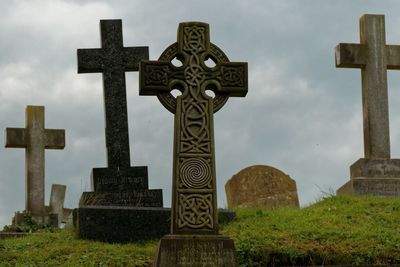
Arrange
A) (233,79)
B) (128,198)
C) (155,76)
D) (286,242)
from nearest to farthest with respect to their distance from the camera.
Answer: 1. (155,76)
2. (233,79)
3. (286,242)
4. (128,198)

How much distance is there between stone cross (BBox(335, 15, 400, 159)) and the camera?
1573 cm

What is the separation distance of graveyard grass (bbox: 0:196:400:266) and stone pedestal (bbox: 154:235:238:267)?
85 cm

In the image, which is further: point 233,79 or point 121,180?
point 121,180

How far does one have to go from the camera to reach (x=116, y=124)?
48.9 feet

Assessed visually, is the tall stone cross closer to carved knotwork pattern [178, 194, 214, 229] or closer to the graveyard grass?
the graveyard grass

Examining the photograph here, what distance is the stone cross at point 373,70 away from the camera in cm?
1573

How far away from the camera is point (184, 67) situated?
1022 cm

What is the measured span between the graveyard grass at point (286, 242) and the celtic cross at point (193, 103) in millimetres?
990

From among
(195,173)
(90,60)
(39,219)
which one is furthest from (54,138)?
(195,173)

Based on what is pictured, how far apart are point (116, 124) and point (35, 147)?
12.8ft

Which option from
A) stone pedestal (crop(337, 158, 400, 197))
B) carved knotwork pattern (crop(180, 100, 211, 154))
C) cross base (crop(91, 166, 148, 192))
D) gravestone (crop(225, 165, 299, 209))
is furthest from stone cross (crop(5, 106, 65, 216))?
carved knotwork pattern (crop(180, 100, 211, 154))

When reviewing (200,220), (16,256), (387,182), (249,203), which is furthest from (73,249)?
(387,182)

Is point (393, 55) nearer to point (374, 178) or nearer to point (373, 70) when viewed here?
point (373, 70)

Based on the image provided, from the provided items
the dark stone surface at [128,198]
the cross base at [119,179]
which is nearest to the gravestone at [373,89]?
the dark stone surface at [128,198]
